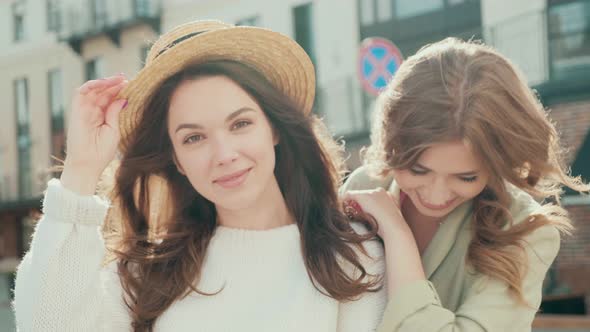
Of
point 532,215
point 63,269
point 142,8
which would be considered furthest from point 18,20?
point 532,215

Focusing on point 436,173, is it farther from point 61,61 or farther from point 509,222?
point 61,61

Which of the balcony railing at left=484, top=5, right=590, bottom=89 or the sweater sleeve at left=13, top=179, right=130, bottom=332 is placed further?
the balcony railing at left=484, top=5, right=590, bottom=89

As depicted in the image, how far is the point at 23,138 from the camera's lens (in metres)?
28.2

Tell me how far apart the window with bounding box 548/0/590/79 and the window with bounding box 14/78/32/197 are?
19.7 metres

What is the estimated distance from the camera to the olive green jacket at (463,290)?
282 cm

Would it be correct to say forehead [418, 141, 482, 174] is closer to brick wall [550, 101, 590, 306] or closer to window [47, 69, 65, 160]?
brick wall [550, 101, 590, 306]

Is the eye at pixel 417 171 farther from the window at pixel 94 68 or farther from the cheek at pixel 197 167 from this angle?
the window at pixel 94 68

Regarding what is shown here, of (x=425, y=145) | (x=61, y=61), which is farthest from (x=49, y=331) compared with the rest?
(x=61, y=61)

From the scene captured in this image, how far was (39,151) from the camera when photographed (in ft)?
90.3

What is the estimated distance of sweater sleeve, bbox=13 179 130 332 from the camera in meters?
2.59

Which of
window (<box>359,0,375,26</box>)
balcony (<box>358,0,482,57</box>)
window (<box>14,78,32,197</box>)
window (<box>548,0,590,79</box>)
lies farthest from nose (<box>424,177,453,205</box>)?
window (<box>14,78,32,197</box>)

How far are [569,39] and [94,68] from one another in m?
17.0

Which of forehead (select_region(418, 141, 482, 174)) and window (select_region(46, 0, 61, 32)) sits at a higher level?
window (select_region(46, 0, 61, 32))

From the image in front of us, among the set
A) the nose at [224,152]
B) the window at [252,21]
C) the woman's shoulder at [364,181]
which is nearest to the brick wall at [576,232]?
the window at [252,21]
